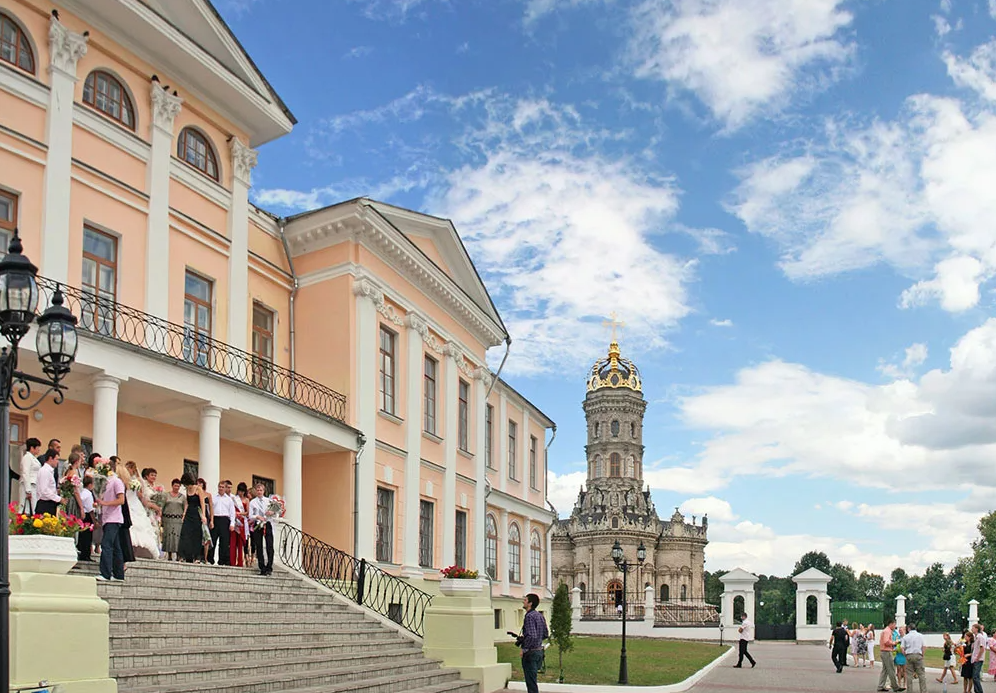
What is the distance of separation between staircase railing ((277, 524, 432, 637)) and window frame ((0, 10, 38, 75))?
8.72 m

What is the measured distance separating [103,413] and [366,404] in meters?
8.15

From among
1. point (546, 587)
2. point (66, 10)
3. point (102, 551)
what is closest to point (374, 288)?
point (66, 10)

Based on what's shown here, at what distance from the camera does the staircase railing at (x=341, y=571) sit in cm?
1908

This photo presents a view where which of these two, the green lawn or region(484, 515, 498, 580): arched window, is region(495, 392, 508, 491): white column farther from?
the green lawn

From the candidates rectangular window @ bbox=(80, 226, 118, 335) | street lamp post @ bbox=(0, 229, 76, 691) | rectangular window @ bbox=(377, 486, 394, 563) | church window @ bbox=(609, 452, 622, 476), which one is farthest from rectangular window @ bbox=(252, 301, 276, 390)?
church window @ bbox=(609, 452, 622, 476)

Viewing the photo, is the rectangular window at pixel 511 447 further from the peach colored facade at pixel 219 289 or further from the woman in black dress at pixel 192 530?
the woman in black dress at pixel 192 530

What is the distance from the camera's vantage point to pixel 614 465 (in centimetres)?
9400

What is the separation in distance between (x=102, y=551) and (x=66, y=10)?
9.18m

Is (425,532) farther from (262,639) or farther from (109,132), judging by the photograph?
(109,132)

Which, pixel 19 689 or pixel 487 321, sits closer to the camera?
pixel 19 689

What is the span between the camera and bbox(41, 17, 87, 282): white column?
642 inches

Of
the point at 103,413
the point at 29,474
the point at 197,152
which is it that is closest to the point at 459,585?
the point at 103,413

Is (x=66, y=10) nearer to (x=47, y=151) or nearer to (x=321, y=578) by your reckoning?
(x=47, y=151)

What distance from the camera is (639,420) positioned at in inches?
3745
